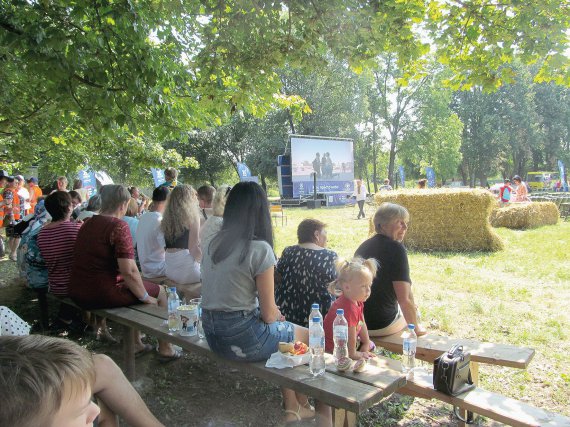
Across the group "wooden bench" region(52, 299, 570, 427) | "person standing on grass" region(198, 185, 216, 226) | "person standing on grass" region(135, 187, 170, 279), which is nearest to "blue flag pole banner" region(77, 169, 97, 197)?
"person standing on grass" region(198, 185, 216, 226)

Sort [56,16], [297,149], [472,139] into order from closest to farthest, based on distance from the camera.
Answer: [56,16] < [297,149] < [472,139]

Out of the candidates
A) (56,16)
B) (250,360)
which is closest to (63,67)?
(56,16)

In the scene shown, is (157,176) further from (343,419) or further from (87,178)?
(343,419)

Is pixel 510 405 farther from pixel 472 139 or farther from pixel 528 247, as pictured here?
pixel 472 139

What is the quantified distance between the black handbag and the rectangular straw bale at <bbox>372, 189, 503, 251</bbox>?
7931mm

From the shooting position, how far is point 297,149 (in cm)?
2748

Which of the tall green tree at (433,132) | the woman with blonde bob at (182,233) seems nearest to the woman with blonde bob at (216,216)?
the woman with blonde bob at (182,233)

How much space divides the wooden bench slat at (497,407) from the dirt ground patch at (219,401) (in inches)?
28.5

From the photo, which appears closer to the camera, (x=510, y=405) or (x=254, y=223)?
(x=510, y=405)

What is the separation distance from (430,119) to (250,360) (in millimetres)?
43725

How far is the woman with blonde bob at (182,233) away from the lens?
4.53 metres

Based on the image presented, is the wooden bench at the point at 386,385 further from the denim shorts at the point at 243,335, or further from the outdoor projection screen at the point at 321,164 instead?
the outdoor projection screen at the point at 321,164

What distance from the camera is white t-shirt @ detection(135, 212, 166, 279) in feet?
15.9

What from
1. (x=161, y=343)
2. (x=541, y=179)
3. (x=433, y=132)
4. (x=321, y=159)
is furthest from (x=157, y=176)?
(x=541, y=179)
